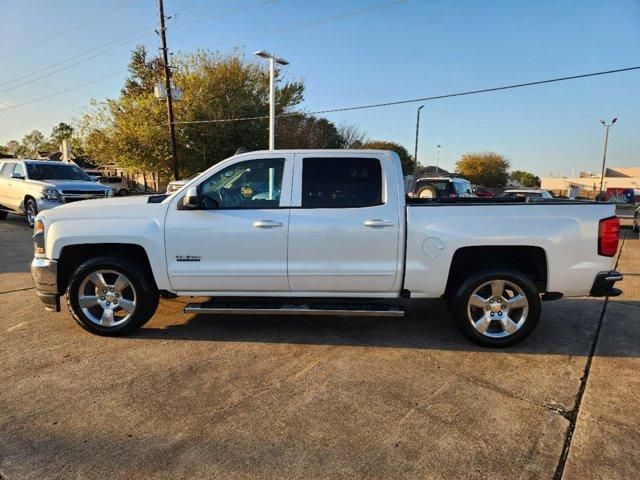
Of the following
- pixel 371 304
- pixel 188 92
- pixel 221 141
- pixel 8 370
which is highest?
pixel 188 92

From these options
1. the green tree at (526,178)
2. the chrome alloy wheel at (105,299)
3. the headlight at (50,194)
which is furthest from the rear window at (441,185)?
the green tree at (526,178)

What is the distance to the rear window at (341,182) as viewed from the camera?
4484mm

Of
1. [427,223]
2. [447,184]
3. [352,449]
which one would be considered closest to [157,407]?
[352,449]

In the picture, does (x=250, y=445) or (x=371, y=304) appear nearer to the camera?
(x=250, y=445)

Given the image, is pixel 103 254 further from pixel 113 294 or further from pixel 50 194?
pixel 50 194

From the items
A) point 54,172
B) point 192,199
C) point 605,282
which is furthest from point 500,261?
point 54,172

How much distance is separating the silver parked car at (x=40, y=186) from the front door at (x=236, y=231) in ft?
30.6

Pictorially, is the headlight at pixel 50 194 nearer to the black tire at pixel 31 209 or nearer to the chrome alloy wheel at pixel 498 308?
the black tire at pixel 31 209

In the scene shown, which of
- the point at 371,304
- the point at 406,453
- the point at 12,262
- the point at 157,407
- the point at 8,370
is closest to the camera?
the point at 406,453

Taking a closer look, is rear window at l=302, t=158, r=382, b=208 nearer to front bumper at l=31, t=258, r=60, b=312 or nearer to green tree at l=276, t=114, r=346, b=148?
front bumper at l=31, t=258, r=60, b=312

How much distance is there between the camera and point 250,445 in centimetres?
288

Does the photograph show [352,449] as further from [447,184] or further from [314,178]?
[447,184]

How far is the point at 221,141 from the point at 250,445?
97.7 feet

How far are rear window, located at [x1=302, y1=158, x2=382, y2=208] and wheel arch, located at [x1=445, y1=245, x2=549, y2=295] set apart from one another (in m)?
1.02
